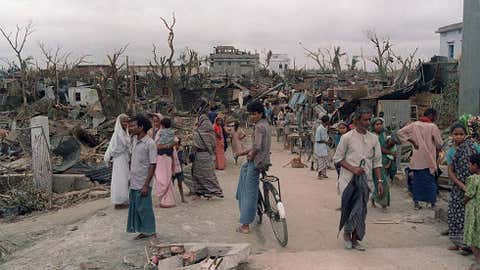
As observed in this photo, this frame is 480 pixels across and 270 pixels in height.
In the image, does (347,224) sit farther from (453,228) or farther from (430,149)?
(430,149)

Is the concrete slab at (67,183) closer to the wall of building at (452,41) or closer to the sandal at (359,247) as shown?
the sandal at (359,247)

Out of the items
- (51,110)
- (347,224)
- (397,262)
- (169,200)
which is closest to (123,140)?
(169,200)

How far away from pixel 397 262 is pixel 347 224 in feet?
2.09

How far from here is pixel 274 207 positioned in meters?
5.50

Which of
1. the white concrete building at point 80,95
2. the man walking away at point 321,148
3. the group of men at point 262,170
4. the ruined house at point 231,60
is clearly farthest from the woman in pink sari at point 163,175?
the ruined house at point 231,60

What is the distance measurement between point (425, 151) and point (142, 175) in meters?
3.85

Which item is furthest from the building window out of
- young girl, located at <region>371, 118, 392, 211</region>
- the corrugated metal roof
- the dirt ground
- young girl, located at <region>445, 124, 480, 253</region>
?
young girl, located at <region>445, 124, 480, 253</region>

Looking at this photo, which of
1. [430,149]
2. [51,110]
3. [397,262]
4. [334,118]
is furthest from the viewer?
[51,110]

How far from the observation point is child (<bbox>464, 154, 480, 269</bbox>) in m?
4.32

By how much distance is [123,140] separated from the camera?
23.1 feet

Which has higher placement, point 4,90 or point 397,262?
point 4,90

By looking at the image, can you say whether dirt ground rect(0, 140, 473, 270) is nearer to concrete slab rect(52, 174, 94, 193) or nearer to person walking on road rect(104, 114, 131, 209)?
person walking on road rect(104, 114, 131, 209)

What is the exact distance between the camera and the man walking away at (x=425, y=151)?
6500mm

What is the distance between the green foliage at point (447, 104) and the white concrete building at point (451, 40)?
54.5 feet
